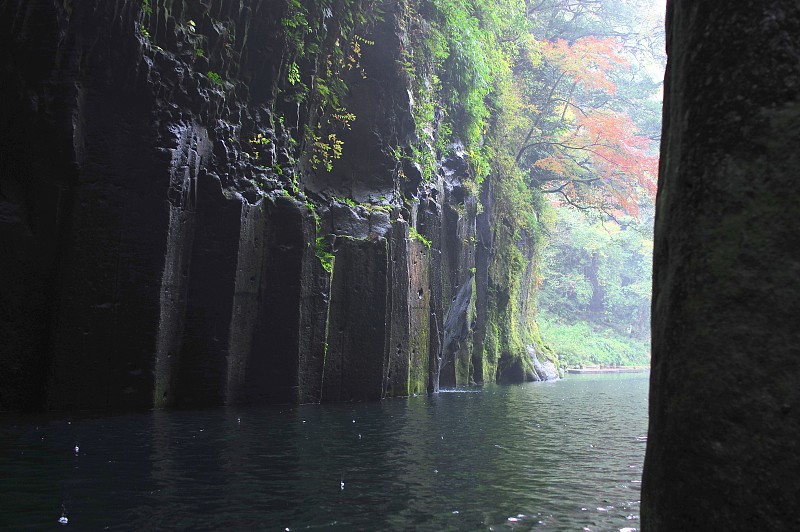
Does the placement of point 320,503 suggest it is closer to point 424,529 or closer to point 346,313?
point 424,529

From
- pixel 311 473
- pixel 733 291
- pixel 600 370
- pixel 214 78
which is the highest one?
pixel 214 78

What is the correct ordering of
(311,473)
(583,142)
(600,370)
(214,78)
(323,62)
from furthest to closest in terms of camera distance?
(600,370) → (583,142) → (323,62) → (214,78) → (311,473)

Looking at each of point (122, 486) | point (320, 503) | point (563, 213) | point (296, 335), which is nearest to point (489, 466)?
point (320, 503)

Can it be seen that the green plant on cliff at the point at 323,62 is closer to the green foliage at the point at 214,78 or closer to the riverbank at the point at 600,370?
the green foliage at the point at 214,78

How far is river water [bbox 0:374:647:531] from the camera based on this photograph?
13.4ft

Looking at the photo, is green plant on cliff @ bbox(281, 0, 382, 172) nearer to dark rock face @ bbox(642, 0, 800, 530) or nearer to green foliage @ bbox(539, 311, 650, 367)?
dark rock face @ bbox(642, 0, 800, 530)

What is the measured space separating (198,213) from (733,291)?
358 inches

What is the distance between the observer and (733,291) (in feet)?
6.43

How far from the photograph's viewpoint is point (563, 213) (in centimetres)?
4341

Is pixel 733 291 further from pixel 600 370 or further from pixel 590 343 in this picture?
pixel 590 343

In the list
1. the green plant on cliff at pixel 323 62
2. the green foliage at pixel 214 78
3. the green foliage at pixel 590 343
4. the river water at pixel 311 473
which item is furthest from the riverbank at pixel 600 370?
the green foliage at pixel 214 78

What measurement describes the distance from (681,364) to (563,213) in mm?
42497

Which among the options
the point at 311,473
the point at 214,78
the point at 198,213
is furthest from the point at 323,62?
the point at 311,473

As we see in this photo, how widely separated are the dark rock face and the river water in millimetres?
2249
